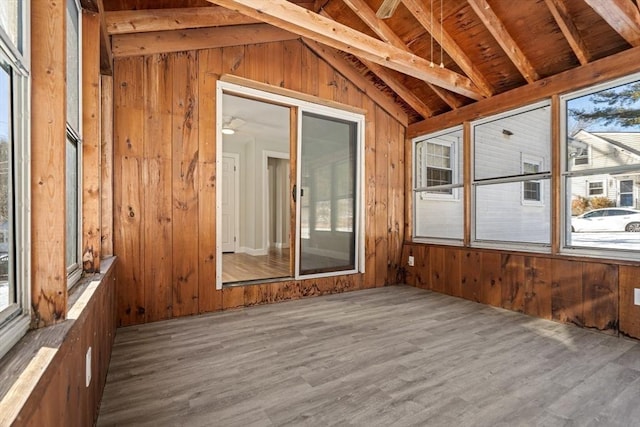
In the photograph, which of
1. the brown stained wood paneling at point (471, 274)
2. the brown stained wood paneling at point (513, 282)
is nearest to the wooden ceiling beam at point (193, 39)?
the brown stained wood paneling at point (471, 274)

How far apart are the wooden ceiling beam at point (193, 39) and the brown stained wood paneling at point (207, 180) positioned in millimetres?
107

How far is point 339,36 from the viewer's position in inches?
98.5

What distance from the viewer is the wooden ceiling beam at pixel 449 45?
279cm

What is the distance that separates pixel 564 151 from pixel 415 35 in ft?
5.90

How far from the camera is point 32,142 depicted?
1.03 meters

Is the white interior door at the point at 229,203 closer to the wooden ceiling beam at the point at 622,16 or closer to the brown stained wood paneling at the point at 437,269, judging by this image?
the brown stained wood paneling at the point at 437,269

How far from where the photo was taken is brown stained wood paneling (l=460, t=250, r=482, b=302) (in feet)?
11.4

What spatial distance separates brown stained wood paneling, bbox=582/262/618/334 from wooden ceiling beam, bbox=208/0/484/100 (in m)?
1.99

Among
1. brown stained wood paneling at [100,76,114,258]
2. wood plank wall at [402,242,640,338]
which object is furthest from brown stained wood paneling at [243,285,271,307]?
wood plank wall at [402,242,640,338]

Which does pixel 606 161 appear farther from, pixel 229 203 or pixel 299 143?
pixel 229 203

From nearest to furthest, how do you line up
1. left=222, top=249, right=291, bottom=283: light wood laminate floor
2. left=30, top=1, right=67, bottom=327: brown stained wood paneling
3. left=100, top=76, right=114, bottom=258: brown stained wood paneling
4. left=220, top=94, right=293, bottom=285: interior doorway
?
left=30, top=1, right=67, bottom=327: brown stained wood paneling
left=100, top=76, right=114, bottom=258: brown stained wood paneling
left=222, top=249, right=291, bottom=283: light wood laminate floor
left=220, top=94, right=293, bottom=285: interior doorway

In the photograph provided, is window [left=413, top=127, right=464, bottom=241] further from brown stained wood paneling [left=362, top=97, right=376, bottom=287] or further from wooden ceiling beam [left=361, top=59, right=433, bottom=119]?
brown stained wood paneling [left=362, top=97, right=376, bottom=287]

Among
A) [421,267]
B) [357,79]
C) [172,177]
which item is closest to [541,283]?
[421,267]

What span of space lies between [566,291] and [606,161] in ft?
3.73
